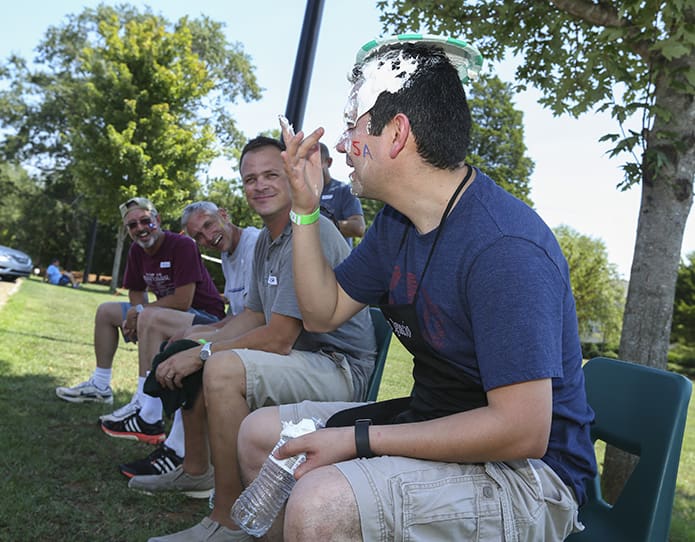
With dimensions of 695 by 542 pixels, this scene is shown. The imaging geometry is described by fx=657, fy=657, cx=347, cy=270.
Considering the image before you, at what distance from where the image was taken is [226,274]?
16.6 ft

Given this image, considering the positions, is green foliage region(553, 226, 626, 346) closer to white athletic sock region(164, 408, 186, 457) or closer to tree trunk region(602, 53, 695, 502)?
tree trunk region(602, 53, 695, 502)

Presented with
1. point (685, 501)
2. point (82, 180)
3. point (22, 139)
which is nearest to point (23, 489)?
point (685, 501)

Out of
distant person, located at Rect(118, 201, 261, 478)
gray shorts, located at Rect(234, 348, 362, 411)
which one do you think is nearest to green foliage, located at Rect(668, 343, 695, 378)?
distant person, located at Rect(118, 201, 261, 478)

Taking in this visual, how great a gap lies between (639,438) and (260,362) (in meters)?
1.49

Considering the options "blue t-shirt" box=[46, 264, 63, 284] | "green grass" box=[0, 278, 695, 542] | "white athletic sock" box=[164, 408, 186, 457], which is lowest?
"blue t-shirt" box=[46, 264, 63, 284]

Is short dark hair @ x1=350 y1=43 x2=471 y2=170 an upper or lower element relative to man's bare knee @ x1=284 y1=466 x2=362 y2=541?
upper

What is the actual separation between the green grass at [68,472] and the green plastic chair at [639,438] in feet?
6.75

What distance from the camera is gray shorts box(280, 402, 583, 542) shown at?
5.07ft

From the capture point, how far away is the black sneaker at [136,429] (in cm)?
459

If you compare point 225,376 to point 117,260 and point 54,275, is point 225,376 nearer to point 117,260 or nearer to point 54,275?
point 117,260

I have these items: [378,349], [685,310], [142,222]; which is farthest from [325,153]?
[685,310]

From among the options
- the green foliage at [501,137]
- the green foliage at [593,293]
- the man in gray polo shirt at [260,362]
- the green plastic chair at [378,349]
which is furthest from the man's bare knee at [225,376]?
the green foliage at [501,137]

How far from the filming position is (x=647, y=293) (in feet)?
13.1

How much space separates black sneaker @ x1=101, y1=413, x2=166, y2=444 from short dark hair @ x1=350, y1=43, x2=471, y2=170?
340 centimetres
